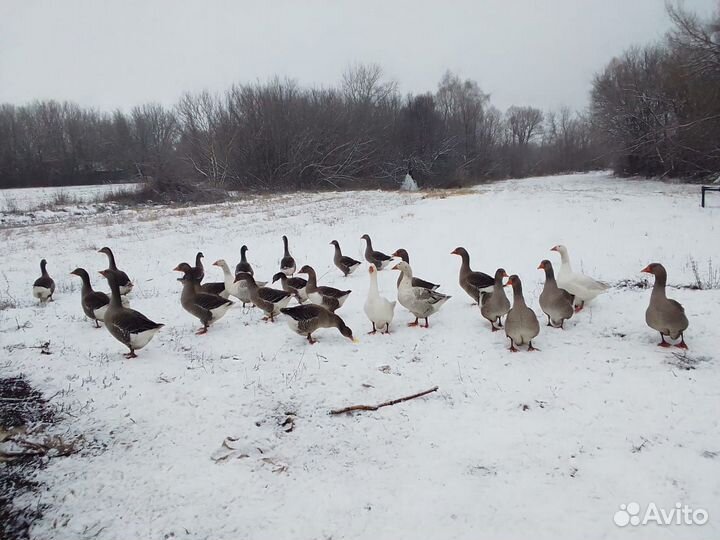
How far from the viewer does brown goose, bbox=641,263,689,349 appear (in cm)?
582

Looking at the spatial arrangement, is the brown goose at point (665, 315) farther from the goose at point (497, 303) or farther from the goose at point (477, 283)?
the goose at point (477, 283)

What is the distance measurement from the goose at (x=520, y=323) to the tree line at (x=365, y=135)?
97.3 feet

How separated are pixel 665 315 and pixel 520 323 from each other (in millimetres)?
1924

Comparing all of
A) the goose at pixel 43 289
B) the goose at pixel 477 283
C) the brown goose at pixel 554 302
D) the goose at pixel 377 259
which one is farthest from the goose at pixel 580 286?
the goose at pixel 43 289

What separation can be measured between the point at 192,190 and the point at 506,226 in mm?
29814

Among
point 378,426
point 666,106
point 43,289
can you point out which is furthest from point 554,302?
point 666,106

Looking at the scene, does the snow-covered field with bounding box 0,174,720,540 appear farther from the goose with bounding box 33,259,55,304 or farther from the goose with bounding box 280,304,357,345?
the goose with bounding box 33,259,55,304

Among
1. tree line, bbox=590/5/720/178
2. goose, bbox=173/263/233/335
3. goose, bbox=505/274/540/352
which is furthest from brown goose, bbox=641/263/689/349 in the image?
tree line, bbox=590/5/720/178

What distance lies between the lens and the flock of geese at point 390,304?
607 cm

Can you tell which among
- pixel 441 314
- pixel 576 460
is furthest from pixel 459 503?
pixel 441 314

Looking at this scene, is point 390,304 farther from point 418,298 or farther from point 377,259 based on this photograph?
point 377,259

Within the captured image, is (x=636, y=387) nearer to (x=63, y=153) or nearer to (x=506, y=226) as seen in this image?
(x=506, y=226)

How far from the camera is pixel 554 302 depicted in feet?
22.4

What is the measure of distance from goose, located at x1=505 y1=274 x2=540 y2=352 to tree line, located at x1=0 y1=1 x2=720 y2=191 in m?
29.7
